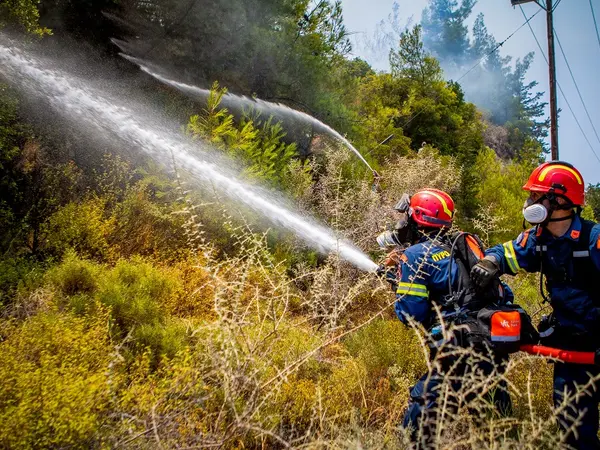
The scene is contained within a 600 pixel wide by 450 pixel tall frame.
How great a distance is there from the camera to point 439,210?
3404 millimetres

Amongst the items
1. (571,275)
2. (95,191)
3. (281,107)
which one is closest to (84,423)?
(571,275)

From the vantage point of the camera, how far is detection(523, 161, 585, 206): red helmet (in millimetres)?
3016

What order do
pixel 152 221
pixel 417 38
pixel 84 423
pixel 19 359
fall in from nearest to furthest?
pixel 84 423 → pixel 19 359 → pixel 152 221 → pixel 417 38

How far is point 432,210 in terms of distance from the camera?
11.2 ft

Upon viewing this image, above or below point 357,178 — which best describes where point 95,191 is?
below

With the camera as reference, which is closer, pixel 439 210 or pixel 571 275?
pixel 571 275

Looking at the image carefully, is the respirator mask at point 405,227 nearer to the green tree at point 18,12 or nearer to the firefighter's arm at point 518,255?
the firefighter's arm at point 518,255

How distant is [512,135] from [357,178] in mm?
37554

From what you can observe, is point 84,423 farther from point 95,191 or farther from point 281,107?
point 281,107

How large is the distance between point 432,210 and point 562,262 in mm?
1076

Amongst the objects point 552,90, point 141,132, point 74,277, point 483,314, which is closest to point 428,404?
point 483,314

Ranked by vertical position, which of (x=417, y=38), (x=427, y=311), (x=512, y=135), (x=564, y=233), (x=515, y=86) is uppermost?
(x=515, y=86)

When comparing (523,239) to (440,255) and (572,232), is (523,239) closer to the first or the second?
(572,232)

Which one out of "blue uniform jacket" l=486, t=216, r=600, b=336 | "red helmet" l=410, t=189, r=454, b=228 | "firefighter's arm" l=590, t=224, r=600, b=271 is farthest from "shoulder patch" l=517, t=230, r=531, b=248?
"red helmet" l=410, t=189, r=454, b=228
